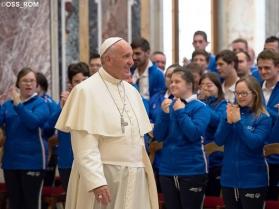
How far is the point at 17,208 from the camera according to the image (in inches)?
352

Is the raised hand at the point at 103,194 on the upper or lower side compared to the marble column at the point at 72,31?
lower

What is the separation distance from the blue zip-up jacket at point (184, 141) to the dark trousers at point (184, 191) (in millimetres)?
50

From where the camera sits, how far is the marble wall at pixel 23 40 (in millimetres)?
10945

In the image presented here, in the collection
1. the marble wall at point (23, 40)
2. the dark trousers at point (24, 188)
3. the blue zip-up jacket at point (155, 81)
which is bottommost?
the dark trousers at point (24, 188)

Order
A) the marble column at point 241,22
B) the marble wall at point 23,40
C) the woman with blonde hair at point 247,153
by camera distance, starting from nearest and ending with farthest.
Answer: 1. the woman with blonde hair at point 247,153
2. the marble wall at point 23,40
3. the marble column at point 241,22

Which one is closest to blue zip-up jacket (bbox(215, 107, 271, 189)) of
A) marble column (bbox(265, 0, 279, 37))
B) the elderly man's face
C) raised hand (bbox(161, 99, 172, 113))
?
raised hand (bbox(161, 99, 172, 113))

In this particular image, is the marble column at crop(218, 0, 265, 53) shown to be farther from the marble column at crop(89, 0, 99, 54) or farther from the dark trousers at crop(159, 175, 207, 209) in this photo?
the dark trousers at crop(159, 175, 207, 209)

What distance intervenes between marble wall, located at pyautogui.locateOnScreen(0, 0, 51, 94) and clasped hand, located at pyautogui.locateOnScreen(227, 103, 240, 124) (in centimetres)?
434

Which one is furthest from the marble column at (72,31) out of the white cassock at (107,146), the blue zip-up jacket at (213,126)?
the white cassock at (107,146)

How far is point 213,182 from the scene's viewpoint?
854cm

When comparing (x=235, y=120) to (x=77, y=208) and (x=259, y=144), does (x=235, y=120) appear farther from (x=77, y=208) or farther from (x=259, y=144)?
(x=77, y=208)

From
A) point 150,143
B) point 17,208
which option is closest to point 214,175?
point 150,143

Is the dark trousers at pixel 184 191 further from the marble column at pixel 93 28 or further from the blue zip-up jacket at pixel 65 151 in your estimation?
the marble column at pixel 93 28

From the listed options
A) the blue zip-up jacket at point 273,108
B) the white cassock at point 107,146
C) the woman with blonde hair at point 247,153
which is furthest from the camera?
the blue zip-up jacket at point 273,108
